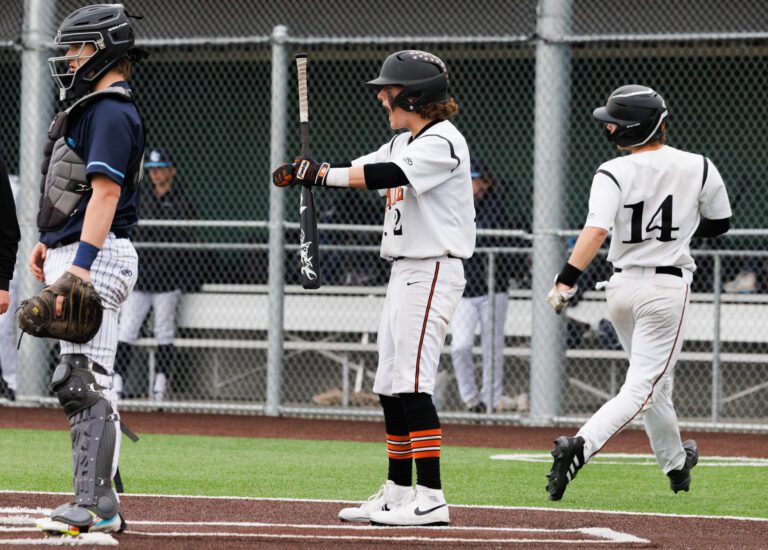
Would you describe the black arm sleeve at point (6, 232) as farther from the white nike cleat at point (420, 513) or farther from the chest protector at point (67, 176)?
the white nike cleat at point (420, 513)

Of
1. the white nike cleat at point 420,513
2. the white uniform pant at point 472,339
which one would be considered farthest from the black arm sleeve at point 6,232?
the white uniform pant at point 472,339

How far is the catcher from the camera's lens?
481cm

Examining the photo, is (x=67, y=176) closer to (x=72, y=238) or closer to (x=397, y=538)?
(x=72, y=238)

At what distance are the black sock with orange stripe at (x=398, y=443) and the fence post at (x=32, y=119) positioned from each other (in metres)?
6.67

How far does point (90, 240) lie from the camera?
4812mm

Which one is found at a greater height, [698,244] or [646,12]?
[646,12]

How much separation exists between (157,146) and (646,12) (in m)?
5.99

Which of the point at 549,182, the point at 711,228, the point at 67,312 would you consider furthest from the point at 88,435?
the point at 549,182

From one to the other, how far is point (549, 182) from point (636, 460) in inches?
110

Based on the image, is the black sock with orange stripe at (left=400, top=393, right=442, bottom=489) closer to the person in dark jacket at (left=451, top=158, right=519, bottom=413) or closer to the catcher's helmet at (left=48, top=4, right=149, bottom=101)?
the catcher's helmet at (left=48, top=4, right=149, bottom=101)

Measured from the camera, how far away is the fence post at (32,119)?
11.9m

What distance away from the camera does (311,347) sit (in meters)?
12.6

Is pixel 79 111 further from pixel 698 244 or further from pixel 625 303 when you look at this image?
pixel 698 244

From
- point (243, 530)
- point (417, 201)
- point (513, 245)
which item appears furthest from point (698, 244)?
point (243, 530)
